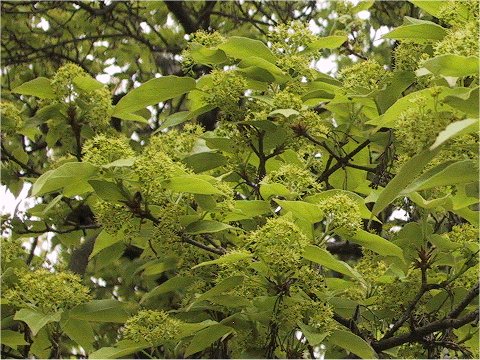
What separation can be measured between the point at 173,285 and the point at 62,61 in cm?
270

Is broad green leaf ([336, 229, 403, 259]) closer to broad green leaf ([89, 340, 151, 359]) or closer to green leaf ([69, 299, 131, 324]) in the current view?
broad green leaf ([89, 340, 151, 359])

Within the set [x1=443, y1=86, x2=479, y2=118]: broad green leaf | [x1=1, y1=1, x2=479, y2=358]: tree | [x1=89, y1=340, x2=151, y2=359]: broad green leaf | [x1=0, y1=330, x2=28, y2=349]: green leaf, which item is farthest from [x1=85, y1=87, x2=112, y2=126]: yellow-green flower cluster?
[x1=443, y1=86, x2=479, y2=118]: broad green leaf

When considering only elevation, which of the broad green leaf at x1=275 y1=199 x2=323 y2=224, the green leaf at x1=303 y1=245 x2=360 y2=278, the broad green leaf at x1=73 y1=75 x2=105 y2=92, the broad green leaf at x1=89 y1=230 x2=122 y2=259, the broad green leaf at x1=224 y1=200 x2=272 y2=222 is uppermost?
the broad green leaf at x1=73 y1=75 x2=105 y2=92

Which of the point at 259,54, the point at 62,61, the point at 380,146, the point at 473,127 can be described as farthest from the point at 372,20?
the point at 473,127

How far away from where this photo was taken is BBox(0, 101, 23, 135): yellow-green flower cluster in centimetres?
323

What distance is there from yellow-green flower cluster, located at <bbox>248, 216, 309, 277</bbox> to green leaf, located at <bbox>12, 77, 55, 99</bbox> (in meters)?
1.18

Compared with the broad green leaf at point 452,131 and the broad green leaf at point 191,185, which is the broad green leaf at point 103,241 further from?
the broad green leaf at point 452,131

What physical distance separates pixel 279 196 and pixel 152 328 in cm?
52

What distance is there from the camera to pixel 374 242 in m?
2.22

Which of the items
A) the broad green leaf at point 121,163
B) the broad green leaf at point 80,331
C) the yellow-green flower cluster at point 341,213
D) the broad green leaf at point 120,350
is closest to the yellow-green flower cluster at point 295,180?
the yellow-green flower cluster at point 341,213

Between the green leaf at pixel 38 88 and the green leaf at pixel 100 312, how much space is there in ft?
2.58

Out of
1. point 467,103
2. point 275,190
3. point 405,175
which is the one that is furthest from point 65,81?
point 467,103

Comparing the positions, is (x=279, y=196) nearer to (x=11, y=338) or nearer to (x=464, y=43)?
(x=464, y=43)

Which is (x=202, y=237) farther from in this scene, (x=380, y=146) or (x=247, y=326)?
(x=380, y=146)
